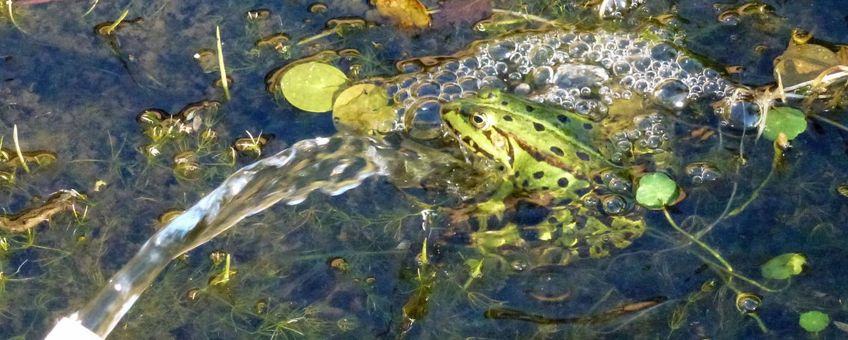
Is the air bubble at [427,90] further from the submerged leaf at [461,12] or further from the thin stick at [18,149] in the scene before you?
the thin stick at [18,149]

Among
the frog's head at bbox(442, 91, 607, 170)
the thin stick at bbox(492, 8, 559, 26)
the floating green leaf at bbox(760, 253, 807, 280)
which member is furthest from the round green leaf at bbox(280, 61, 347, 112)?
the floating green leaf at bbox(760, 253, 807, 280)

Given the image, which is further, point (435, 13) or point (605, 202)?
point (435, 13)

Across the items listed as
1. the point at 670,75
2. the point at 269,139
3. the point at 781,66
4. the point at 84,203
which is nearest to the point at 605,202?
the point at 670,75

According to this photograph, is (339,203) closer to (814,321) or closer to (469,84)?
(469,84)

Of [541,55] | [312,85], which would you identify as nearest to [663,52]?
[541,55]

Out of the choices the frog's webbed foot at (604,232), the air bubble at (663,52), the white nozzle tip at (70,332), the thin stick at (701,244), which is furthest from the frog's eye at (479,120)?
the white nozzle tip at (70,332)

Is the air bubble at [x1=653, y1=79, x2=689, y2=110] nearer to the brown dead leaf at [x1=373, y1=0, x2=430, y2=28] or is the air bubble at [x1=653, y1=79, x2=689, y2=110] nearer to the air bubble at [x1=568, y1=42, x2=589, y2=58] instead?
the air bubble at [x1=568, y1=42, x2=589, y2=58]

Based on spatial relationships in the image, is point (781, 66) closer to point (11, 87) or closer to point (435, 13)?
point (435, 13)
